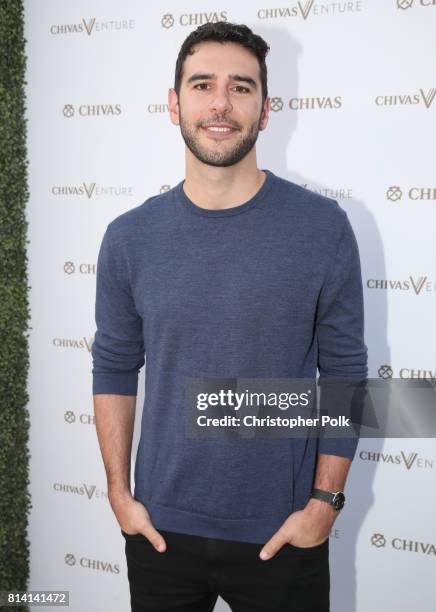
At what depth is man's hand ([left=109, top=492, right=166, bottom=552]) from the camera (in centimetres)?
182

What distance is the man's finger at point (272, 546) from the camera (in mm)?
1748

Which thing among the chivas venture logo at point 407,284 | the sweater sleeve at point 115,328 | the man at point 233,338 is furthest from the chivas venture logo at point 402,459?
the sweater sleeve at point 115,328

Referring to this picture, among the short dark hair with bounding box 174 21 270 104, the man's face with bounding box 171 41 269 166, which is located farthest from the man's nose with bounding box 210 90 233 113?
the short dark hair with bounding box 174 21 270 104

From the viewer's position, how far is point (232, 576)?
1766mm

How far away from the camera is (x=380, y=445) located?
2764 mm

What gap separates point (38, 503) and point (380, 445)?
191cm

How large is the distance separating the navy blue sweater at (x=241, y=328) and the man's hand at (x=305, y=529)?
3 centimetres

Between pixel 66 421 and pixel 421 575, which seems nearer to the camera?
pixel 421 575

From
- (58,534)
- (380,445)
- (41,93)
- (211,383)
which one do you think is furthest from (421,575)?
(41,93)

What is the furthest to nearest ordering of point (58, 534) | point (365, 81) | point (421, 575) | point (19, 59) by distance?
point (58, 534), point (19, 59), point (421, 575), point (365, 81)

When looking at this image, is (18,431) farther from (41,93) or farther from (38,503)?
(41,93)

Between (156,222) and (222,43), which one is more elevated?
(222,43)

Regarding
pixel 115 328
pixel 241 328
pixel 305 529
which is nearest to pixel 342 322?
pixel 241 328

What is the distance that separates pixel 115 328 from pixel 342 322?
0.74 metres
